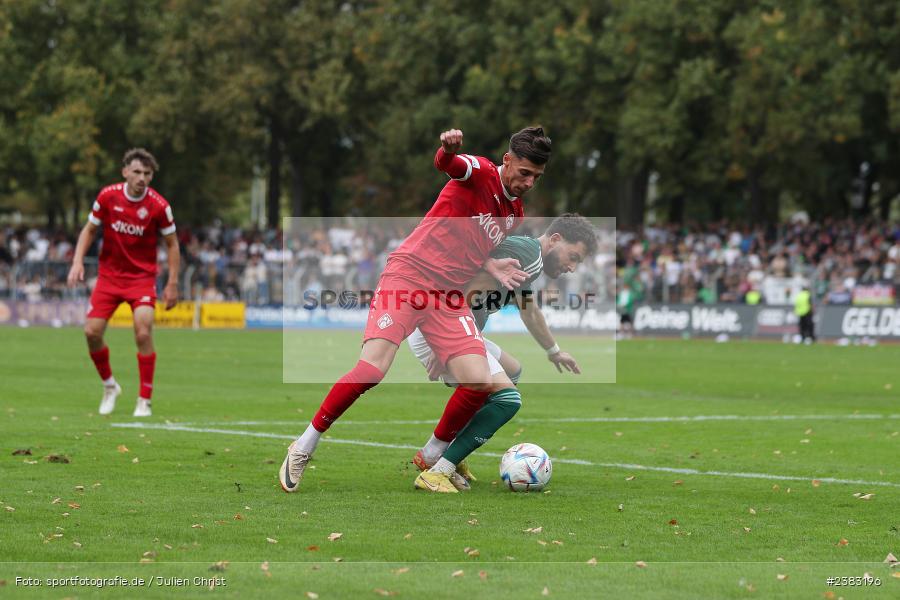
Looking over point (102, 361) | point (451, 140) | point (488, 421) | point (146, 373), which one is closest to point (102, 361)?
point (102, 361)

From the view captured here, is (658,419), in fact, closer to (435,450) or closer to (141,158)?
(435,450)

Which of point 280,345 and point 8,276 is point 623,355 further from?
point 8,276

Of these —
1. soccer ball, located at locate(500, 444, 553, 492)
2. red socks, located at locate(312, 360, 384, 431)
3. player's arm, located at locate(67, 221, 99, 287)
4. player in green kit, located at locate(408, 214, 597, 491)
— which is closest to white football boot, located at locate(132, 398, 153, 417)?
player's arm, located at locate(67, 221, 99, 287)

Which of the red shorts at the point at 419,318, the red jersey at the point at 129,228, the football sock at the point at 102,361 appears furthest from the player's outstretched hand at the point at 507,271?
the football sock at the point at 102,361

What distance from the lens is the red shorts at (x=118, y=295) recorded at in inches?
532

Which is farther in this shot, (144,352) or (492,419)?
(144,352)

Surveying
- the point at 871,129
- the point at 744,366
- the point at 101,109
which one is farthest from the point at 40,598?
the point at 101,109

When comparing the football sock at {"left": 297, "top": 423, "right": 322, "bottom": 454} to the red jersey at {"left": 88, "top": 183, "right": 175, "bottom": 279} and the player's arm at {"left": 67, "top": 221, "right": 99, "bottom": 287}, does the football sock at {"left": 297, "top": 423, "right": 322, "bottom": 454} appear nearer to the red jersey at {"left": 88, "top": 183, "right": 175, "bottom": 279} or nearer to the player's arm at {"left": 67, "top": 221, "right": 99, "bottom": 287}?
the player's arm at {"left": 67, "top": 221, "right": 99, "bottom": 287}

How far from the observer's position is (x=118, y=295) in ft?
44.4

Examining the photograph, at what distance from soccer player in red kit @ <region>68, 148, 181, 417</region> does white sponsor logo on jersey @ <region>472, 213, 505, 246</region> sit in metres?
5.43

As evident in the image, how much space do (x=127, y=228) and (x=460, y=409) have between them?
5.65 metres

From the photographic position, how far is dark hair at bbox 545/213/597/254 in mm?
9141

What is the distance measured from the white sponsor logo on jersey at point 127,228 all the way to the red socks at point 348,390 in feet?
17.5

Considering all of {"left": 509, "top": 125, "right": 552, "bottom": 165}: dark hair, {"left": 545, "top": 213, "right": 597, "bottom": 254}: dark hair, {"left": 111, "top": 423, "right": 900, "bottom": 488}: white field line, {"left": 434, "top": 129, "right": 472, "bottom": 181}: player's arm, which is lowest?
{"left": 111, "top": 423, "right": 900, "bottom": 488}: white field line
